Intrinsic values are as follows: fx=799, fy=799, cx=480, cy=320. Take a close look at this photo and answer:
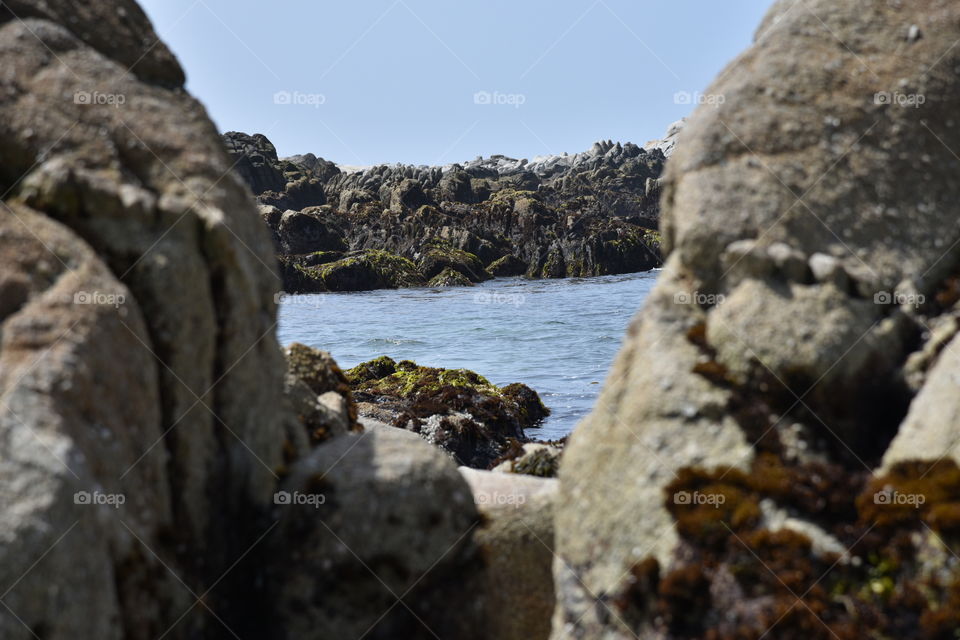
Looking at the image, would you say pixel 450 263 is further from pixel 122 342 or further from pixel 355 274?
pixel 122 342

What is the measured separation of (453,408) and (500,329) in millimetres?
25744

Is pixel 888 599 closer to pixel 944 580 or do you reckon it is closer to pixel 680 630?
pixel 944 580

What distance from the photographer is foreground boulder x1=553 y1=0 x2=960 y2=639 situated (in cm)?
570

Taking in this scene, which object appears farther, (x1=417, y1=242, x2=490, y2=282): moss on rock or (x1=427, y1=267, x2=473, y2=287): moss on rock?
(x1=417, y1=242, x2=490, y2=282): moss on rock

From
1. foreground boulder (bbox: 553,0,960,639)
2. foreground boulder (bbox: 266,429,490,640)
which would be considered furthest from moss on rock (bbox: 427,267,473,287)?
foreground boulder (bbox: 266,429,490,640)

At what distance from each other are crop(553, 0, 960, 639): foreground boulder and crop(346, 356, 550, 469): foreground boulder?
11.6 m

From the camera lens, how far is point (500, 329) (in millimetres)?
47000

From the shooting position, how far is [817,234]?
22.9 feet

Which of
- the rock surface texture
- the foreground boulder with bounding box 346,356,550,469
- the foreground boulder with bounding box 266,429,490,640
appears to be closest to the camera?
the rock surface texture

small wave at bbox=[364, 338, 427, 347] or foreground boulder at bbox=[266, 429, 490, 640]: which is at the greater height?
foreground boulder at bbox=[266, 429, 490, 640]

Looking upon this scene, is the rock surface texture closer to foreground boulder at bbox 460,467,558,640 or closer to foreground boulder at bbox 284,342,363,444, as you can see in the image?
foreground boulder at bbox 460,467,558,640

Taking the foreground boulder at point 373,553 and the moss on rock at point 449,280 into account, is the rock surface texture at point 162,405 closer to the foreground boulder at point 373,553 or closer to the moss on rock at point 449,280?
the foreground boulder at point 373,553

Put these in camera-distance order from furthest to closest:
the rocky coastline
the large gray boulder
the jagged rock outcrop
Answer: the jagged rock outcrop < the rocky coastline < the large gray boulder

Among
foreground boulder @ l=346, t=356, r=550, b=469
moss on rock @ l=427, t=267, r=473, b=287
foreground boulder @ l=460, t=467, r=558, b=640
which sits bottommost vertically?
foreground boulder @ l=346, t=356, r=550, b=469
